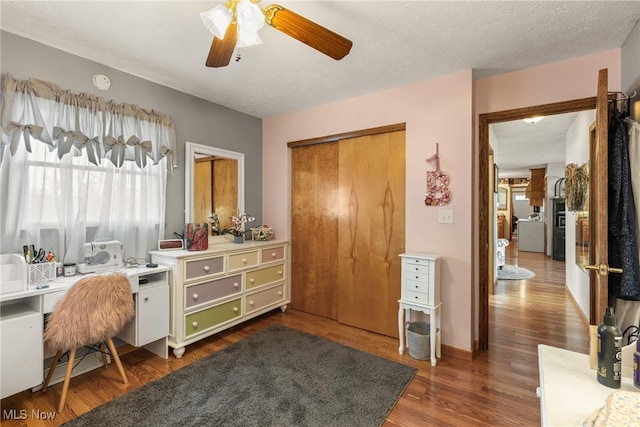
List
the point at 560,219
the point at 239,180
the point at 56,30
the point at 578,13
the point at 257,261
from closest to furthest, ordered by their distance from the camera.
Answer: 1. the point at 578,13
2. the point at 56,30
3. the point at 257,261
4. the point at 239,180
5. the point at 560,219

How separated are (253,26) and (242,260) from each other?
2.19 metres

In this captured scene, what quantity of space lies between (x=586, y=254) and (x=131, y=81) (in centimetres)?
512

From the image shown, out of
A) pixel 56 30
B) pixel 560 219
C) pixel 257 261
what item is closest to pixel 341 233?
pixel 257 261

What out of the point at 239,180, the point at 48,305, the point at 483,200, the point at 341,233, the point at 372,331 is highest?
the point at 239,180

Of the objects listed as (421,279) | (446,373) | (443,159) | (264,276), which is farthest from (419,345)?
(264,276)

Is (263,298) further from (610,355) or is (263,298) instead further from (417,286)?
(610,355)

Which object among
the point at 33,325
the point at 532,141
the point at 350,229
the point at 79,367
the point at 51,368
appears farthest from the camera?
the point at 532,141

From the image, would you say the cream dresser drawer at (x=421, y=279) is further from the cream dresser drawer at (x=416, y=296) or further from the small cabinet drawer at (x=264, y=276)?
the small cabinet drawer at (x=264, y=276)

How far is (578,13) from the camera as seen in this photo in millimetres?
1772

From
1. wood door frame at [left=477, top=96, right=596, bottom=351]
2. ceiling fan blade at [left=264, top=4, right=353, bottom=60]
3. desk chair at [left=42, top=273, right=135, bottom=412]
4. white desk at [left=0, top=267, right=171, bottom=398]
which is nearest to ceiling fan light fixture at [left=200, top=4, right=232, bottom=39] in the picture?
ceiling fan blade at [left=264, top=4, right=353, bottom=60]

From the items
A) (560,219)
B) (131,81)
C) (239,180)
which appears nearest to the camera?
(131,81)

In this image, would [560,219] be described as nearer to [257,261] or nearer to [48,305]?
[257,261]

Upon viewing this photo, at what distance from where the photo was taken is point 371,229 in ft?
10.2

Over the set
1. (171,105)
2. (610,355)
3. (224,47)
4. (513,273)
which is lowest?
(513,273)
